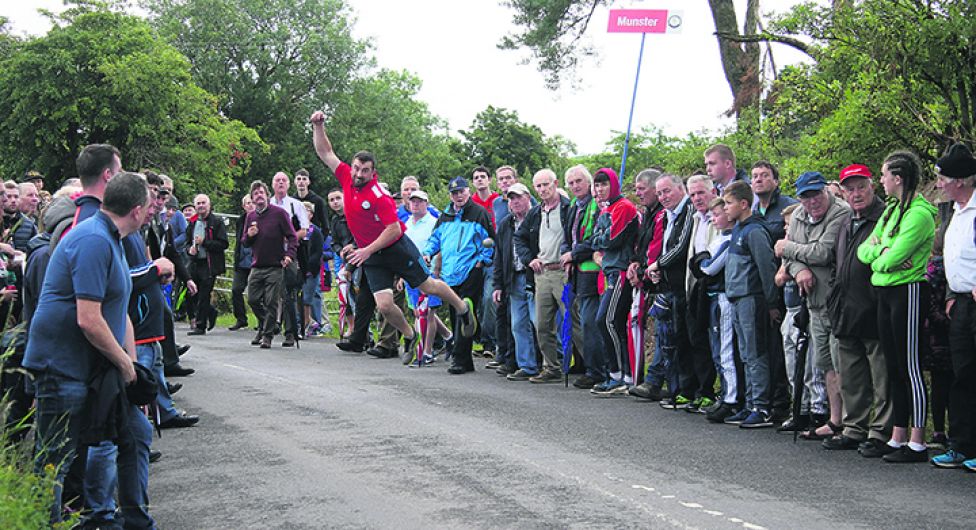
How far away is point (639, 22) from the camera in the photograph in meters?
15.8

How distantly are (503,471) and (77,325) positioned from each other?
306 centimetres

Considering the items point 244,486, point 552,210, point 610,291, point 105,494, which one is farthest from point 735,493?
point 552,210

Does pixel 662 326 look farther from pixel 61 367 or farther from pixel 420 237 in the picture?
pixel 61 367

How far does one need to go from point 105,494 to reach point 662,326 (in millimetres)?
6481

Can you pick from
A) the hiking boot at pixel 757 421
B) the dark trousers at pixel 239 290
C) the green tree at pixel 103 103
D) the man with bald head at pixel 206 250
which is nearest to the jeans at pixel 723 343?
the hiking boot at pixel 757 421

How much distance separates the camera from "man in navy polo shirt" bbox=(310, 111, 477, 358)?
13375 mm

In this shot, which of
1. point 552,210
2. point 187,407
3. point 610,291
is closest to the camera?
point 187,407

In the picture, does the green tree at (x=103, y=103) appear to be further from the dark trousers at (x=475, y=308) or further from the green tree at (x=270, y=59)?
the dark trousers at (x=475, y=308)

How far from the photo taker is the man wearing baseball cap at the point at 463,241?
14562 mm

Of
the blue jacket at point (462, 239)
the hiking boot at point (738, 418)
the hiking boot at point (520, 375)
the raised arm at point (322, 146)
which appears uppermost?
the raised arm at point (322, 146)

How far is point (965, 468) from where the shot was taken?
8188 mm

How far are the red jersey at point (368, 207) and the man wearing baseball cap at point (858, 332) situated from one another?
5542 mm

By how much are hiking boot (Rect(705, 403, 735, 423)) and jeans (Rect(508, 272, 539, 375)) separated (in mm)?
3316

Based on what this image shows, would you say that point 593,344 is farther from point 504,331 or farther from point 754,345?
point 754,345
